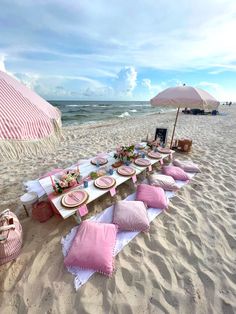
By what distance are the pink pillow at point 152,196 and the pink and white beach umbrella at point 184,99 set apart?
2886 millimetres

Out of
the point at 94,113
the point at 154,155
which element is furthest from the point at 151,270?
the point at 94,113

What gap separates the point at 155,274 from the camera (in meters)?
2.16

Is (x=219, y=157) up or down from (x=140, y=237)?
up

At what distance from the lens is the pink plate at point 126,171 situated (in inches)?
148

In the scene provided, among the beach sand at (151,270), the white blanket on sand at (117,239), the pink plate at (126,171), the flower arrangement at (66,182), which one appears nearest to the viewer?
the beach sand at (151,270)

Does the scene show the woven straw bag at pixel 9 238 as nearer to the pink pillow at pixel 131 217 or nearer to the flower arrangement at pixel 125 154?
the pink pillow at pixel 131 217

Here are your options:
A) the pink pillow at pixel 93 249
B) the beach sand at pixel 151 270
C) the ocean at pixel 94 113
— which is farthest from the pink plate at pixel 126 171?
the ocean at pixel 94 113

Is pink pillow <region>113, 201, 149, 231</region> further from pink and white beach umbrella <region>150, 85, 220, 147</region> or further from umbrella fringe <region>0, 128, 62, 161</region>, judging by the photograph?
pink and white beach umbrella <region>150, 85, 220, 147</region>

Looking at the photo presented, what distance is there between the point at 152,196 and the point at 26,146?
2.77m

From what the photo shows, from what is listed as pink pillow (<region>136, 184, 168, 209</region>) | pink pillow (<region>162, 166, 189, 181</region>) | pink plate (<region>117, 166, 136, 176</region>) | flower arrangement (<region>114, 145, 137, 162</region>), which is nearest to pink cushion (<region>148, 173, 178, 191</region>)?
pink pillow (<region>136, 184, 168, 209</region>)

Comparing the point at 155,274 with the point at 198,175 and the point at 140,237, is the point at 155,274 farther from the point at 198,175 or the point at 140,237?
the point at 198,175

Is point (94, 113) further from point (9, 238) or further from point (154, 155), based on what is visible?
point (9, 238)

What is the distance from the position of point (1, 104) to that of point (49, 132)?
0.38 meters

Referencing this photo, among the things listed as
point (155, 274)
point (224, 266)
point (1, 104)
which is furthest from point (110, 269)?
point (1, 104)
